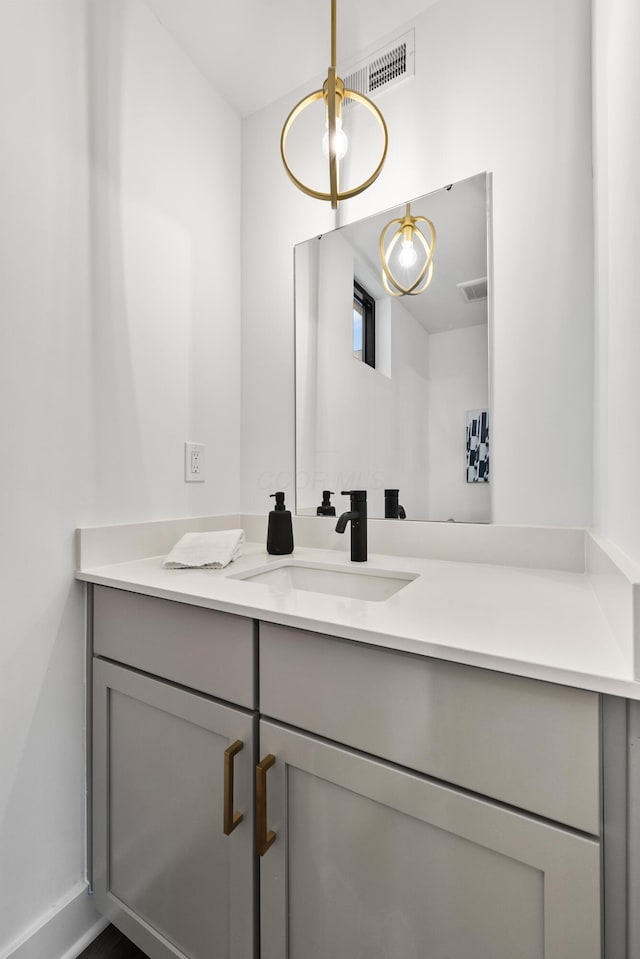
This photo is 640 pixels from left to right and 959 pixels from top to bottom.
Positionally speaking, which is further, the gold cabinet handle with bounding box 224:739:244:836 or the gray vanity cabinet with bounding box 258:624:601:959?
the gold cabinet handle with bounding box 224:739:244:836

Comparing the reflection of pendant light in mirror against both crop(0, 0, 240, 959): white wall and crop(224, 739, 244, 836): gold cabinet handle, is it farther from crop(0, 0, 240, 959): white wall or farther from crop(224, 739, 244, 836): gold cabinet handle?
crop(224, 739, 244, 836): gold cabinet handle

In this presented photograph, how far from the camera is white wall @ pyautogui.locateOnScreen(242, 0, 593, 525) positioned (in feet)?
3.43

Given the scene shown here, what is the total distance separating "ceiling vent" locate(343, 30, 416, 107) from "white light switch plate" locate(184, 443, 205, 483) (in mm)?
1169

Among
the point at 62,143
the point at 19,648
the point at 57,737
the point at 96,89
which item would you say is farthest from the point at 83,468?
the point at 96,89

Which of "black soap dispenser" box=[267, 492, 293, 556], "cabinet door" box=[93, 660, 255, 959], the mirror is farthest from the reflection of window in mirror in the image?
"cabinet door" box=[93, 660, 255, 959]

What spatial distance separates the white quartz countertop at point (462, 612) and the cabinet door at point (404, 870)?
0.19 meters

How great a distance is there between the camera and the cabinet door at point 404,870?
52 centimetres

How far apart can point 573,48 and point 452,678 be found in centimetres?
143

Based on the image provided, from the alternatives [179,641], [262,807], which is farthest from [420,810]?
[179,641]

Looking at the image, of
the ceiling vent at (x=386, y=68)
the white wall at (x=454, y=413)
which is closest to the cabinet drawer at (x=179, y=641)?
the white wall at (x=454, y=413)

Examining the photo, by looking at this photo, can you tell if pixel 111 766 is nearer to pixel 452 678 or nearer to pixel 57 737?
pixel 57 737

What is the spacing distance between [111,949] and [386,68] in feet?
8.00

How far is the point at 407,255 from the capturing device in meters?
1.28

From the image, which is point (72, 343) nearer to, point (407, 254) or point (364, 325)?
point (364, 325)
